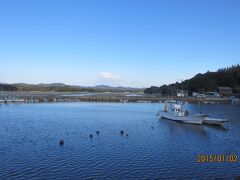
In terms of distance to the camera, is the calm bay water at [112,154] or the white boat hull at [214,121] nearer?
the calm bay water at [112,154]

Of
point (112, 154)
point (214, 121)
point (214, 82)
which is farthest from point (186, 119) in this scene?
point (214, 82)

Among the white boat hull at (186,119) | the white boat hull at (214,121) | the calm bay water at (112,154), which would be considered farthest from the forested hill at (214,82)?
the calm bay water at (112,154)

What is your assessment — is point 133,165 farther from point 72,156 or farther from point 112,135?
point 112,135

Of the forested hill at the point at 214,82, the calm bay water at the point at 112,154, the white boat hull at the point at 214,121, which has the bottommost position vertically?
the calm bay water at the point at 112,154

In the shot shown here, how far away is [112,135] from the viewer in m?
39.6

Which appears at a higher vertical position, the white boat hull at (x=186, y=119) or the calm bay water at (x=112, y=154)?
the white boat hull at (x=186, y=119)

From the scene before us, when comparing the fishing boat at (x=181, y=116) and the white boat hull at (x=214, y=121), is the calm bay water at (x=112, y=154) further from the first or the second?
the fishing boat at (x=181, y=116)

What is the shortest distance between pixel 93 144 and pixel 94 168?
952cm

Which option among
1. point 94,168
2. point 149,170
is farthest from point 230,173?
point 94,168

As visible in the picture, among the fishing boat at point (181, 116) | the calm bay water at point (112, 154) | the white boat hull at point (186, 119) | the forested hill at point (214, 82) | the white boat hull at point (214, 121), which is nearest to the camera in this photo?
the calm bay water at point (112, 154)

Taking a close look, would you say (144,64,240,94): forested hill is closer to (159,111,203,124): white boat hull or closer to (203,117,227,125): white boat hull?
(159,111,203,124): white boat hull

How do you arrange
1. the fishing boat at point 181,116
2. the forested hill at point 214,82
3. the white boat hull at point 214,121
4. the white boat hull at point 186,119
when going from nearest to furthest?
1. the white boat hull at point 214,121
2. the white boat hull at point 186,119
3. the fishing boat at point 181,116
4. the forested hill at point 214,82

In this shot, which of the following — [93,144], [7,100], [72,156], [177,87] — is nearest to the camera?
[72,156]

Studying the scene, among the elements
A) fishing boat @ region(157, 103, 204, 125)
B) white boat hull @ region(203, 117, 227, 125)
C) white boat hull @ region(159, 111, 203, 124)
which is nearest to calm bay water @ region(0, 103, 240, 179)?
white boat hull @ region(203, 117, 227, 125)
